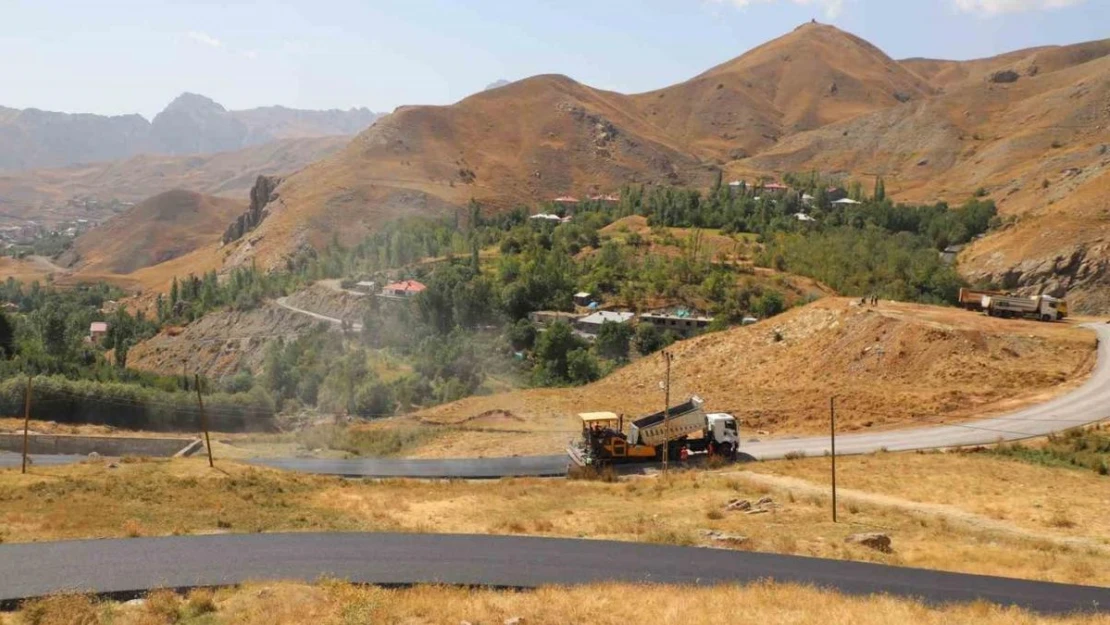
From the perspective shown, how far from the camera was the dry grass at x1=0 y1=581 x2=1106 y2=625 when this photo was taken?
13820 mm

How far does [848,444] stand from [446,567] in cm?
1923

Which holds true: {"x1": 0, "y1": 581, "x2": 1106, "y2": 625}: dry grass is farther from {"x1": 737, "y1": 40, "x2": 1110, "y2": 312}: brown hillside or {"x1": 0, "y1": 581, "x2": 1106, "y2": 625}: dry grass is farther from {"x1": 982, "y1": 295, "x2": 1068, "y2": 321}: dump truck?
{"x1": 737, "y1": 40, "x2": 1110, "y2": 312}: brown hillside

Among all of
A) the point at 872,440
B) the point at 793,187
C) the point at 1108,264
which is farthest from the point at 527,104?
the point at 872,440

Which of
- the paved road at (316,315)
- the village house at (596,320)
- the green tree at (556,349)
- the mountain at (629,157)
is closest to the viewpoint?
the green tree at (556,349)

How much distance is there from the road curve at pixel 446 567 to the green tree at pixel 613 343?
41409mm

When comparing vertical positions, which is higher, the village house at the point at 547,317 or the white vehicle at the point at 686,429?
the village house at the point at 547,317

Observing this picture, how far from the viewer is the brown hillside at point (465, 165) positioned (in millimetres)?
128125

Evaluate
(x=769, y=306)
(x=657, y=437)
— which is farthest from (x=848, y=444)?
(x=769, y=306)

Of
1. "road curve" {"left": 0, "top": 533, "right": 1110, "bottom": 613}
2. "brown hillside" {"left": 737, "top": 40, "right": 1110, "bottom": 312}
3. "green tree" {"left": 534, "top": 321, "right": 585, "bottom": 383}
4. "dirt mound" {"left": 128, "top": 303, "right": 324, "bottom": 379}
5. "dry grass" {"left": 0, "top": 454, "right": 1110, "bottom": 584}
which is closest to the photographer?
"road curve" {"left": 0, "top": 533, "right": 1110, "bottom": 613}

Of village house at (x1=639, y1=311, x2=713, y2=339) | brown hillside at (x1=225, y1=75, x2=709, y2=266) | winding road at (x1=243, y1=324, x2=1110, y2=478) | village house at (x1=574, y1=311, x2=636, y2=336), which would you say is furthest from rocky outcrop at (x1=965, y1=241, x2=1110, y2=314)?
brown hillside at (x1=225, y1=75, x2=709, y2=266)

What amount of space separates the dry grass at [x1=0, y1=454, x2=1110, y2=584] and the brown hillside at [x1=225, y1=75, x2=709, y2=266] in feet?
316

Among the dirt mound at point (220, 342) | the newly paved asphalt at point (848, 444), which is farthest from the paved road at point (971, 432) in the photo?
the dirt mound at point (220, 342)

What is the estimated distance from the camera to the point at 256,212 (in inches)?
6014

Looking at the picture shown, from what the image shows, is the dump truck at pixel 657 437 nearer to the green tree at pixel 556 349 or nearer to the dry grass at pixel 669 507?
the dry grass at pixel 669 507
